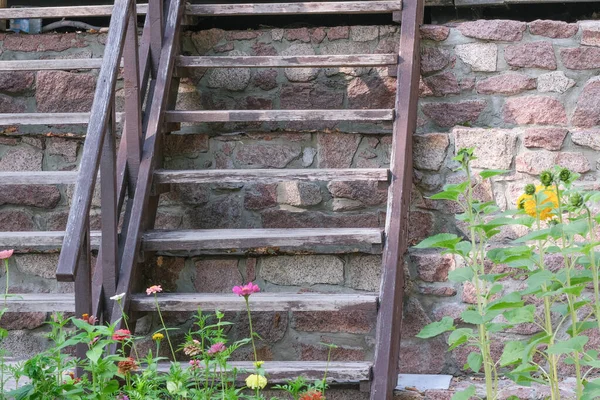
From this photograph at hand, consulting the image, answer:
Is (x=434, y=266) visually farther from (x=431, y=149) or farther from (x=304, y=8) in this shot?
(x=304, y=8)

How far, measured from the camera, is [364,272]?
3533 millimetres

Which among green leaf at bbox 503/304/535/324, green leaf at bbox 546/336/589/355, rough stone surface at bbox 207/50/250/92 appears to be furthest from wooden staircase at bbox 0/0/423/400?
green leaf at bbox 546/336/589/355

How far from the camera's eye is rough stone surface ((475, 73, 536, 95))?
3473 millimetres

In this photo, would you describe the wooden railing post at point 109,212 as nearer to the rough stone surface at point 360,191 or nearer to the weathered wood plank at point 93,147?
the weathered wood plank at point 93,147

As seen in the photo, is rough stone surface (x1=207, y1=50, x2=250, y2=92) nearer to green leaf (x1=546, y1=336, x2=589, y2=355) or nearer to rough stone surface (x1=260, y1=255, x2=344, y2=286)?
rough stone surface (x1=260, y1=255, x2=344, y2=286)

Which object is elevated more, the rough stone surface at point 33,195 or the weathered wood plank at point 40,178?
the weathered wood plank at point 40,178

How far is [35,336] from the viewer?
369 centimetres

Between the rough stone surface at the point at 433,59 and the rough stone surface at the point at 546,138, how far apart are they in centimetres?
44

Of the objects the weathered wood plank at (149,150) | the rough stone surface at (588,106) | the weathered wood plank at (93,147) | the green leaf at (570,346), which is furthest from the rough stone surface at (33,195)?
the green leaf at (570,346)

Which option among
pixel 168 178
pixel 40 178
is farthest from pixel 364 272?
pixel 40 178

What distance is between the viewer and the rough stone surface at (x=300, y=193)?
11.8ft

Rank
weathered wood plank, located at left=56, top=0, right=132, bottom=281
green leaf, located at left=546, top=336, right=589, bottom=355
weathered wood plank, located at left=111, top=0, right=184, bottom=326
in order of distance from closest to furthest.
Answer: green leaf, located at left=546, top=336, right=589, bottom=355 < weathered wood plank, located at left=56, top=0, right=132, bottom=281 < weathered wood plank, located at left=111, top=0, right=184, bottom=326

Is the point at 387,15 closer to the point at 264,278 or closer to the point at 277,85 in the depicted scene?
the point at 277,85

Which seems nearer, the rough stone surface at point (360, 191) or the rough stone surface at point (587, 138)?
the rough stone surface at point (587, 138)
